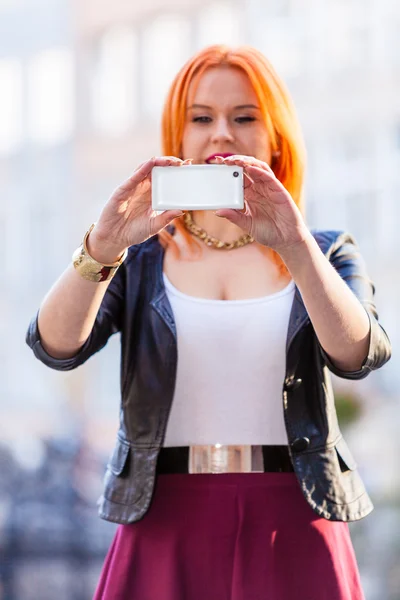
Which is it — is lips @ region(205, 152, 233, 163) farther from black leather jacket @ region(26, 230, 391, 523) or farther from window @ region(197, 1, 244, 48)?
window @ region(197, 1, 244, 48)

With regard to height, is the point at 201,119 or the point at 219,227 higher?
the point at 201,119

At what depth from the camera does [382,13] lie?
4723 mm

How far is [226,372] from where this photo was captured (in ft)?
3.96

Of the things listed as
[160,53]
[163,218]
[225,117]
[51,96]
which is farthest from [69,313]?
[160,53]

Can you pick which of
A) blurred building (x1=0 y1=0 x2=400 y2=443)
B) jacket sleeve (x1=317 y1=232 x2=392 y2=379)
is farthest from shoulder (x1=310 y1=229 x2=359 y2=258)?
blurred building (x1=0 y1=0 x2=400 y2=443)

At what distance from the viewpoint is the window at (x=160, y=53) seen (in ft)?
15.7

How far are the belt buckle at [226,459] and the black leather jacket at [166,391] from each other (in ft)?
0.17

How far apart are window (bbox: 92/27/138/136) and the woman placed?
387 centimetres

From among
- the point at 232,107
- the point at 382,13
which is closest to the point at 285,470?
the point at 232,107

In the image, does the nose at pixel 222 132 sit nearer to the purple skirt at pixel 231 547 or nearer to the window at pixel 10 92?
the purple skirt at pixel 231 547

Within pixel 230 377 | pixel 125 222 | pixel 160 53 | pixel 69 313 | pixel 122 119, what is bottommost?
pixel 230 377

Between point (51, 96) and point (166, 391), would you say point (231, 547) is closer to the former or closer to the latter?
point (166, 391)

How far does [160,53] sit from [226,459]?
432 cm

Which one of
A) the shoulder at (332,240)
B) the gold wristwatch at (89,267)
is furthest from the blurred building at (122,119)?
the gold wristwatch at (89,267)
